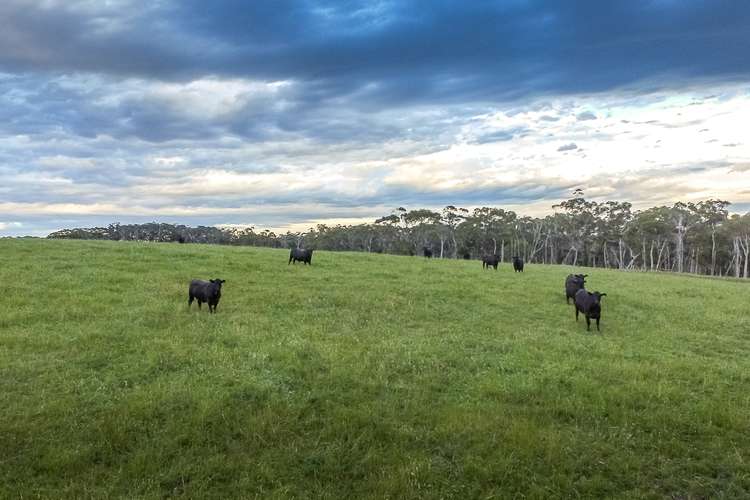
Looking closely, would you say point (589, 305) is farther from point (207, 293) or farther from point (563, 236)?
point (563, 236)

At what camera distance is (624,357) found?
14992mm

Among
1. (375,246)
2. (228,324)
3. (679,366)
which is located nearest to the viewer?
(679,366)

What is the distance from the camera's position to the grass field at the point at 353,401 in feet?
25.0

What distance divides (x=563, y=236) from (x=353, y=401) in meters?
118

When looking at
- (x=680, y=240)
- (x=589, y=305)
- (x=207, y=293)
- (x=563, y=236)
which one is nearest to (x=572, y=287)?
(x=589, y=305)

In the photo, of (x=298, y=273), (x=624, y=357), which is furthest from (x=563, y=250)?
(x=624, y=357)

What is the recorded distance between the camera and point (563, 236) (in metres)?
118

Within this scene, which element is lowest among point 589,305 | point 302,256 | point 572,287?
point 589,305

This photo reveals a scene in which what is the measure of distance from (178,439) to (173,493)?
5.02 ft

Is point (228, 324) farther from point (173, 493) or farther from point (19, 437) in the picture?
point (173, 493)

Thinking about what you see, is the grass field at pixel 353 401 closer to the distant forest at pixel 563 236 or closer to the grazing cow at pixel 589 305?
the grazing cow at pixel 589 305

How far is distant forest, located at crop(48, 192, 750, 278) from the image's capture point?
320ft

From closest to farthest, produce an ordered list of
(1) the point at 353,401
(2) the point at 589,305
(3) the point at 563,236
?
(1) the point at 353,401, (2) the point at 589,305, (3) the point at 563,236

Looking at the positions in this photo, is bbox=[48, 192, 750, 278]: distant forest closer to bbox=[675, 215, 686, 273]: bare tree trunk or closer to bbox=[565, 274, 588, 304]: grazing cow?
bbox=[675, 215, 686, 273]: bare tree trunk
